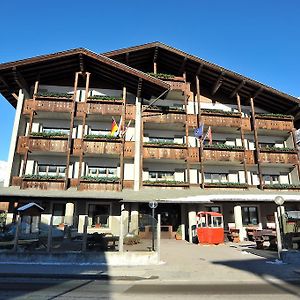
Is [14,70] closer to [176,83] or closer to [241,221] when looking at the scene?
[176,83]

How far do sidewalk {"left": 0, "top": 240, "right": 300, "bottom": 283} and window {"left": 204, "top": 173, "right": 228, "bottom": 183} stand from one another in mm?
14404

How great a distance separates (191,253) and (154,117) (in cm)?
1467

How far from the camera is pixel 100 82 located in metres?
30.6

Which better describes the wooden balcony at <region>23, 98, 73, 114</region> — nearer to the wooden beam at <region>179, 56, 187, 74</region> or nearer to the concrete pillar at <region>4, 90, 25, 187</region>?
the concrete pillar at <region>4, 90, 25, 187</region>

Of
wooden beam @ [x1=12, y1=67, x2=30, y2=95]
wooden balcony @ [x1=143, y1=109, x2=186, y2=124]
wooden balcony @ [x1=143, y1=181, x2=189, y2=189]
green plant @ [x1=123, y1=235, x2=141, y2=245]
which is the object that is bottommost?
green plant @ [x1=123, y1=235, x2=141, y2=245]

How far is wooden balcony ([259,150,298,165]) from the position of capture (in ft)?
96.3

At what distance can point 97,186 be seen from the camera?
2556cm

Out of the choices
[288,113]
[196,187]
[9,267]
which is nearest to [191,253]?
[9,267]

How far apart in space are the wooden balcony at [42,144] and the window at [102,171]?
305 centimetres

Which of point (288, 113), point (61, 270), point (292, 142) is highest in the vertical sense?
point (288, 113)

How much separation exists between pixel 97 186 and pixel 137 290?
16.9m

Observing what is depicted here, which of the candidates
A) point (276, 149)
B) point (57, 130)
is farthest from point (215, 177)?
point (57, 130)

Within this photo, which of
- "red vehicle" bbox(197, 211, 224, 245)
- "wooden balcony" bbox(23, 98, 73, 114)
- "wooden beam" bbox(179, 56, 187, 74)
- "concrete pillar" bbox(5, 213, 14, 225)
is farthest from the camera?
"wooden beam" bbox(179, 56, 187, 74)

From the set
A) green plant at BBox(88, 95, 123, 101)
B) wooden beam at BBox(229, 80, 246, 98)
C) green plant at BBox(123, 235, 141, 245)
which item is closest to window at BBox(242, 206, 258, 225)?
wooden beam at BBox(229, 80, 246, 98)
